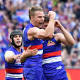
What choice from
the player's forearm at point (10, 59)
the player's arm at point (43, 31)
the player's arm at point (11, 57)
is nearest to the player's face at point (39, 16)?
the player's arm at point (43, 31)

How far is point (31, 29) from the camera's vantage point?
662 centimetres

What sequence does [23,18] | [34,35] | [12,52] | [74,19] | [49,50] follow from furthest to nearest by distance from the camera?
[74,19], [23,18], [12,52], [49,50], [34,35]

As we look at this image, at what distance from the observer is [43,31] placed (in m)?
6.46

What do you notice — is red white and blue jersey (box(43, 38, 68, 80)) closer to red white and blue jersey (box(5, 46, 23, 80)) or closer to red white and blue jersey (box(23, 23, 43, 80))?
red white and blue jersey (box(23, 23, 43, 80))

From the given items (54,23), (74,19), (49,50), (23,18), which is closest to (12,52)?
(49,50)

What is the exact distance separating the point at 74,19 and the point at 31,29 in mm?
8700

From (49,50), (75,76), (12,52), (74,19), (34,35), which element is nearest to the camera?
(34,35)

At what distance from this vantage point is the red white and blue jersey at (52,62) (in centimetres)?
723

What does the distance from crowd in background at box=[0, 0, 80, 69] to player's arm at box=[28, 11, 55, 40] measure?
6.03 metres

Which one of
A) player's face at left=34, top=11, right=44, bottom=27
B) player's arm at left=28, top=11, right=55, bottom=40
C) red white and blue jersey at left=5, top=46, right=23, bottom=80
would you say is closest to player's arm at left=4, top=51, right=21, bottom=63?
red white and blue jersey at left=5, top=46, right=23, bottom=80

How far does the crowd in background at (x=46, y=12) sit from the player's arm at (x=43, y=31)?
6027 millimetres

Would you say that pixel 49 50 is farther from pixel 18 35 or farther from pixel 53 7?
pixel 53 7

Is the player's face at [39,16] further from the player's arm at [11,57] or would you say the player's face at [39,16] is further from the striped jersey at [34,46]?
the player's arm at [11,57]

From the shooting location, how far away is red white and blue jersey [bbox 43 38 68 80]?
23.7 feet
